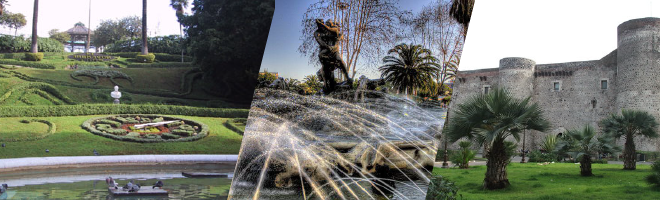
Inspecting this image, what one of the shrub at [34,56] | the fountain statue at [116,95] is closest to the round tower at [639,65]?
the fountain statue at [116,95]

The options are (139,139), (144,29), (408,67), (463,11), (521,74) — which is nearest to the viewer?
(408,67)

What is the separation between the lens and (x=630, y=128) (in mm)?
10898

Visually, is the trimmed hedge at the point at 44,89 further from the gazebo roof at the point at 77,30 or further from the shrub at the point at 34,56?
the gazebo roof at the point at 77,30

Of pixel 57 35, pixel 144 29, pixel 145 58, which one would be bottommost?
pixel 145 58

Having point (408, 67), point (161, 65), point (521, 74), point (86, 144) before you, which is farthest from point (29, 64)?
point (408, 67)

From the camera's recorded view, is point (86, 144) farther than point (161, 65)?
No

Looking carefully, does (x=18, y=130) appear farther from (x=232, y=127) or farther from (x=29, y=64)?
(x=232, y=127)

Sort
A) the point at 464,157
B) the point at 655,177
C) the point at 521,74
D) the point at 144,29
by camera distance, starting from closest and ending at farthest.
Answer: the point at 464,157 → the point at 655,177 → the point at 144,29 → the point at 521,74

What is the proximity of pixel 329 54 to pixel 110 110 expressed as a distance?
53.0ft

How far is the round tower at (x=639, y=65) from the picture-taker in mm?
14891

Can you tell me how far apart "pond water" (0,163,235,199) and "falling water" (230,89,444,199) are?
496 cm

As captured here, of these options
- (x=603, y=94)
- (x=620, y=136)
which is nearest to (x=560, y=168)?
(x=620, y=136)

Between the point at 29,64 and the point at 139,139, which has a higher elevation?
the point at 29,64

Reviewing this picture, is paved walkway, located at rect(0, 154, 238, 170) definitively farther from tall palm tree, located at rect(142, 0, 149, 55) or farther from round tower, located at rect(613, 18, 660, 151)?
round tower, located at rect(613, 18, 660, 151)
